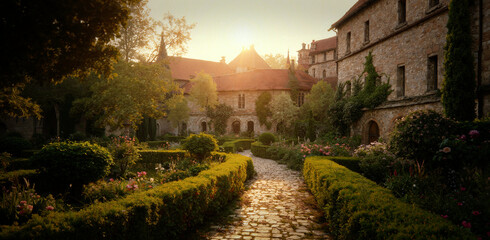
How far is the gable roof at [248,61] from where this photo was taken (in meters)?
51.6

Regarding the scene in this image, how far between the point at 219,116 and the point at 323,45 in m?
25.8

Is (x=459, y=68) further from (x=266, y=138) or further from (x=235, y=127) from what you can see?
(x=235, y=127)

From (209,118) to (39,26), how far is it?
3328 cm

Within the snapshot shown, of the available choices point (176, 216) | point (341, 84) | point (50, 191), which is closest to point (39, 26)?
point (176, 216)

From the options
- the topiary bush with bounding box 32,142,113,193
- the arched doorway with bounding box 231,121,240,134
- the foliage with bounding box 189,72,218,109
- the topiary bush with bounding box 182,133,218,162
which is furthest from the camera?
the arched doorway with bounding box 231,121,240,134

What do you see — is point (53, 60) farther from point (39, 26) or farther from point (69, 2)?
point (69, 2)

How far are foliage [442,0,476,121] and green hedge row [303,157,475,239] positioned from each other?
25.8ft

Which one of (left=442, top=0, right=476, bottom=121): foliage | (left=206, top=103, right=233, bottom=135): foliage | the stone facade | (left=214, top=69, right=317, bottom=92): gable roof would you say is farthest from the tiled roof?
(left=442, top=0, right=476, bottom=121): foliage

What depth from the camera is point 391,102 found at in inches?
594

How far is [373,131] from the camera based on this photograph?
17.1 metres

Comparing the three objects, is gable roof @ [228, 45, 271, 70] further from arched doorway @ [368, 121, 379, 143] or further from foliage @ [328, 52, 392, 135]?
arched doorway @ [368, 121, 379, 143]

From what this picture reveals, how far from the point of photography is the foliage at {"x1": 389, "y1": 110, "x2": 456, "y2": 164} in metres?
7.26

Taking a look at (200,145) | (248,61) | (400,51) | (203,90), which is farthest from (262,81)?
(200,145)

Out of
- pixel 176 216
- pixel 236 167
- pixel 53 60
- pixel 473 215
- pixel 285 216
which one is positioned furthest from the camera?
pixel 236 167
